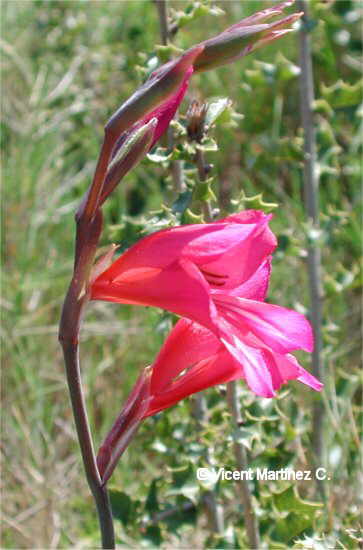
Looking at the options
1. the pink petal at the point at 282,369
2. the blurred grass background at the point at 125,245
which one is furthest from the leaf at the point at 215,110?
the pink petal at the point at 282,369

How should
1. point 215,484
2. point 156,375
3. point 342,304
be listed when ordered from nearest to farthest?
point 156,375 < point 215,484 < point 342,304

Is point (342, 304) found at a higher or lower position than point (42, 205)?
lower

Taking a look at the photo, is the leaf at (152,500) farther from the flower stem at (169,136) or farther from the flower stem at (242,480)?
the flower stem at (169,136)

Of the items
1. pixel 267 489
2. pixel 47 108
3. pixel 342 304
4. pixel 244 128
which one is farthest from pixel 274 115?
pixel 267 489

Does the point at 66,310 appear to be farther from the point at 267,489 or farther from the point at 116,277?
the point at 267,489
